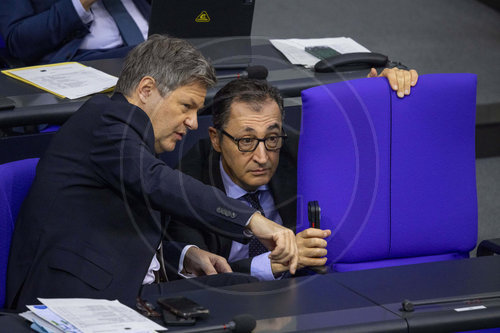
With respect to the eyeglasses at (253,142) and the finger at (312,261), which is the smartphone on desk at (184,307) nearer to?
the finger at (312,261)

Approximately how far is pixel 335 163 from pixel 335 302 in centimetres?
60

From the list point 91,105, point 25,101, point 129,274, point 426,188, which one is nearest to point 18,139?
point 25,101

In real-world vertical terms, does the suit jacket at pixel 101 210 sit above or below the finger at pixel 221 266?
above

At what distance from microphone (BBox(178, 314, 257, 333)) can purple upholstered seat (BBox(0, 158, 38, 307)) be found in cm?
67

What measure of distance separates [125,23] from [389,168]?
5.28 ft

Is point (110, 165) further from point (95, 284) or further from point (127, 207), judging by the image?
point (95, 284)

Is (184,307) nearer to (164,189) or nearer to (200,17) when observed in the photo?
(164,189)

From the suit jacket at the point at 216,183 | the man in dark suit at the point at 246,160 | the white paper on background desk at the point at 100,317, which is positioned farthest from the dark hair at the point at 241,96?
the white paper on background desk at the point at 100,317

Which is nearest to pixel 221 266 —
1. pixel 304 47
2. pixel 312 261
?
pixel 312 261

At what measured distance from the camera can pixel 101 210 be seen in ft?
6.79

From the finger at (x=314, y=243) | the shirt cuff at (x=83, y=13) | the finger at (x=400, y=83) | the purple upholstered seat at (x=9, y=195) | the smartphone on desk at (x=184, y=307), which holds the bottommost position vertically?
the smartphone on desk at (x=184, y=307)

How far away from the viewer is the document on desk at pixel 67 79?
2786 mm

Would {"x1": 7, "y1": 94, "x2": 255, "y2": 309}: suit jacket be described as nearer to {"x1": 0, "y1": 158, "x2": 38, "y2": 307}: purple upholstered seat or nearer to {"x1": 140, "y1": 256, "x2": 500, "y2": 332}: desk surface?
{"x1": 0, "y1": 158, "x2": 38, "y2": 307}: purple upholstered seat

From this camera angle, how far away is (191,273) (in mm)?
2410
